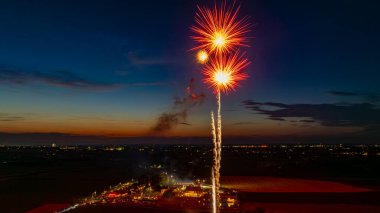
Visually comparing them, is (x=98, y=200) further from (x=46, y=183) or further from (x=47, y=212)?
(x=46, y=183)

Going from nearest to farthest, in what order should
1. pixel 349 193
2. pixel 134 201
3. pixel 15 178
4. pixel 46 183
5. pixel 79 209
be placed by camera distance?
1. pixel 79 209
2. pixel 134 201
3. pixel 349 193
4. pixel 46 183
5. pixel 15 178

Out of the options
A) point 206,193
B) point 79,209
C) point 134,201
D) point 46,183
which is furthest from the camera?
point 46,183

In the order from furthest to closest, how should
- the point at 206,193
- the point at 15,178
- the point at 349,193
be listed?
the point at 15,178 < the point at 349,193 < the point at 206,193

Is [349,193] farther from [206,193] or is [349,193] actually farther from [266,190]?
[206,193]

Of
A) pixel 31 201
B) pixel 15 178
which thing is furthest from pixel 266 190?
pixel 15 178

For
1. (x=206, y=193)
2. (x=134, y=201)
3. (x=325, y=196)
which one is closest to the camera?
(x=134, y=201)

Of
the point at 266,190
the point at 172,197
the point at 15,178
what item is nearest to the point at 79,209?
the point at 172,197

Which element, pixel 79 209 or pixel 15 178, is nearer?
pixel 79 209

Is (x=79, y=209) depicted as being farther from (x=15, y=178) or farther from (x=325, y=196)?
(x=15, y=178)

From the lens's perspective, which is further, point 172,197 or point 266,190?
point 266,190
